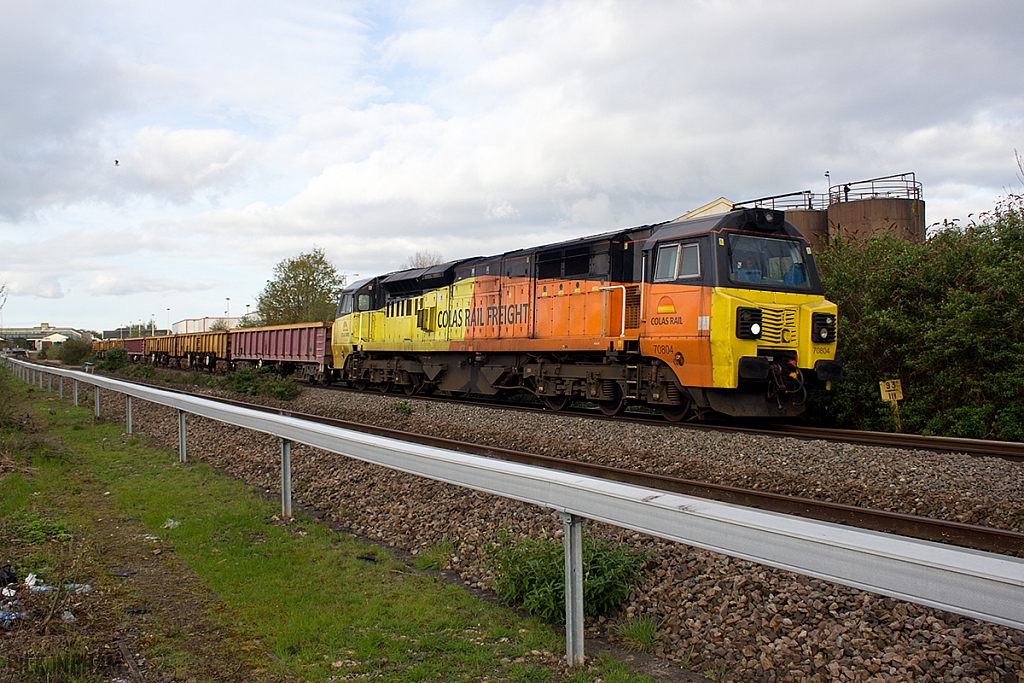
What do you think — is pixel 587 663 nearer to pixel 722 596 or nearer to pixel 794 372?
pixel 722 596

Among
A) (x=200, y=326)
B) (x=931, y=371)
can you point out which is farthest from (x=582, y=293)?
(x=200, y=326)

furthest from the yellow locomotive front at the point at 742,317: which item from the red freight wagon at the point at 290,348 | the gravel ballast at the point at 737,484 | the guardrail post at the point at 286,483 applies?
the red freight wagon at the point at 290,348

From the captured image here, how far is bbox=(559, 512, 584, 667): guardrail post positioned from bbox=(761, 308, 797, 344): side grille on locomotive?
8225 millimetres

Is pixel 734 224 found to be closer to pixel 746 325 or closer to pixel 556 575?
pixel 746 325

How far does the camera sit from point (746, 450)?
30.5 feet

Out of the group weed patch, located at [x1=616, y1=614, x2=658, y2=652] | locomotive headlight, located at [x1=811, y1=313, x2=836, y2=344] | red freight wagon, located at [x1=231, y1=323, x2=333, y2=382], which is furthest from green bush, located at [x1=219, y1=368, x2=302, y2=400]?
weed patch, located at [x1=616, y1=614, x2=658, y2=652]

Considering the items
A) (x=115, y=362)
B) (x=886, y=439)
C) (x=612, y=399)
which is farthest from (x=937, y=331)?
(x=115, y=362)

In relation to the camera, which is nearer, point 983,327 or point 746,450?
point 746,450

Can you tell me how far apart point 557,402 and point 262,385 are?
11.5 meters

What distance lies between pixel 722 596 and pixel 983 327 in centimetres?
982

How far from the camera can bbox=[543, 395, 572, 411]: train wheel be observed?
14.7m

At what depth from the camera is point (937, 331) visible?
11.9 metres

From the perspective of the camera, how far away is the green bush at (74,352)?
57.7 meters

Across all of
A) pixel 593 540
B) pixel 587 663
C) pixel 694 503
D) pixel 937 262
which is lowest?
pixel 587 663
